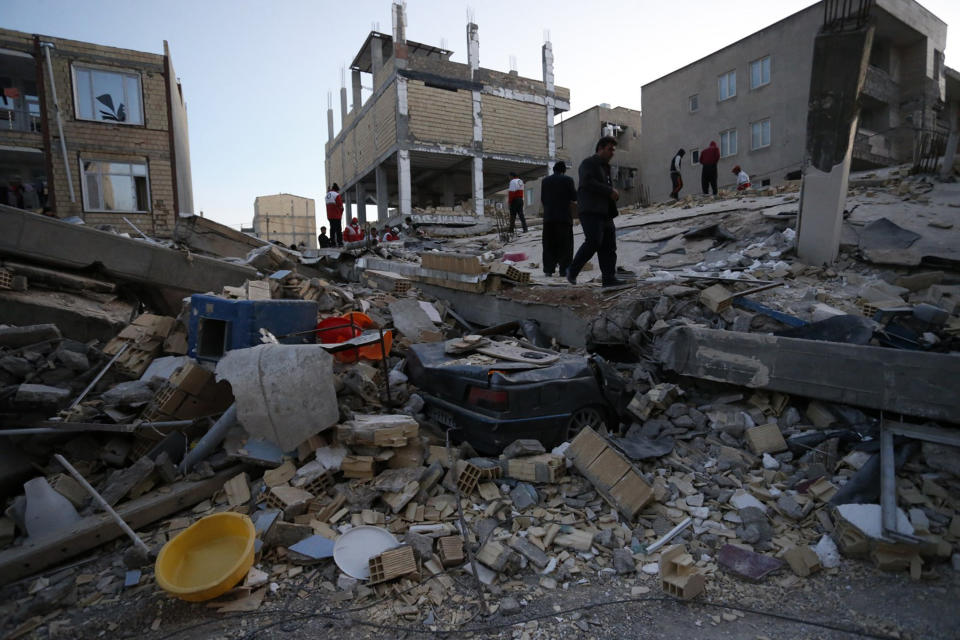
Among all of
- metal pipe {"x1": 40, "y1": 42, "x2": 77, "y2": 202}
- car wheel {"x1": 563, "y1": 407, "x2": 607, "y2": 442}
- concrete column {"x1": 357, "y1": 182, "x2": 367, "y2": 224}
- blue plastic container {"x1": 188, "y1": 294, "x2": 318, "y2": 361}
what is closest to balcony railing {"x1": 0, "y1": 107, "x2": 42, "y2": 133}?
metal pipe {"x1": 40, "y1": 42, "x2": 77, "y2": 202}

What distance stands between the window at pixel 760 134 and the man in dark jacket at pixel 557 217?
68.4ft

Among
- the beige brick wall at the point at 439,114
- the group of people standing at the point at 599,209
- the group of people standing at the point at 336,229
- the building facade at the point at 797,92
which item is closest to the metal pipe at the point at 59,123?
the group of people standing at the point at 336,229

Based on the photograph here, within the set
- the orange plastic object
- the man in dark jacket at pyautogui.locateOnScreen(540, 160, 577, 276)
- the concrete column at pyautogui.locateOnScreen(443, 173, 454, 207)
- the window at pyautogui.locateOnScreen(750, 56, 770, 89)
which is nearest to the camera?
the orange plastic object

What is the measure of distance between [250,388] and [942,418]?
465cm

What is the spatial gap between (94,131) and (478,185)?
14.2m

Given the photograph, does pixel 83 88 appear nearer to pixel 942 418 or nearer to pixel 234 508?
pixel 234 508

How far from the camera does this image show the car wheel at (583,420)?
397cm

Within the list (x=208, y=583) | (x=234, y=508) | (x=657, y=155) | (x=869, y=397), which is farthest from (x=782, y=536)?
(x=657, y=155)

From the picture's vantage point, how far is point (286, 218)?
144ft

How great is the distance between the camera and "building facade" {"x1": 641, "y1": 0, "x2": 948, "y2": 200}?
21281 millimetres

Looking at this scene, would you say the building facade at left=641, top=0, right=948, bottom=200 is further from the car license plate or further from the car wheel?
the car license plate

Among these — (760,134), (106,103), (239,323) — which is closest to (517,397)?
(239,323)

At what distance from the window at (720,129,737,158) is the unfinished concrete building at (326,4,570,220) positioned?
825 cm

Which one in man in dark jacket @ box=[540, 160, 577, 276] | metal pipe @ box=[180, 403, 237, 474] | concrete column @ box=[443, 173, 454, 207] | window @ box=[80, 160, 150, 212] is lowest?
metal pipe @ box=[180, 403, 237, 474]
